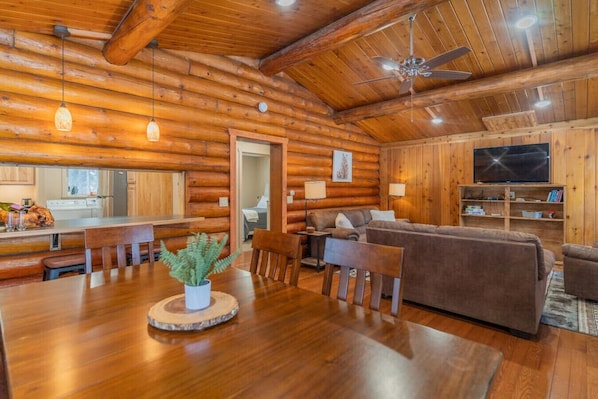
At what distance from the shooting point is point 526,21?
Answer: 3.46m

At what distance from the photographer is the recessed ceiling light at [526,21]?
340 cm

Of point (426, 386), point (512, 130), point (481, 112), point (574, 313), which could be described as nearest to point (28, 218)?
point (426, 386)

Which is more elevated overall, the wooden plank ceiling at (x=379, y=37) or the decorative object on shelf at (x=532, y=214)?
the wooden plank ceiling at (x=379, y=37)

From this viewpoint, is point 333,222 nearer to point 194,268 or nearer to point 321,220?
point 321,220

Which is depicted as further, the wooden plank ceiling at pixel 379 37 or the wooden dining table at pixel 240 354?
the wooden plank ceiling at pixel 379 37

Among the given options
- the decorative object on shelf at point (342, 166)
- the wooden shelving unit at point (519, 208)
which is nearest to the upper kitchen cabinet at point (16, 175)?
the decorative object on shelf at point (342, 166)

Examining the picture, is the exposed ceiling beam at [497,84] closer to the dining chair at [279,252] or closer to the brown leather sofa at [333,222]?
the brown leather sofa at [333,222]

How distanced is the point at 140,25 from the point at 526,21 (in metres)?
3.98

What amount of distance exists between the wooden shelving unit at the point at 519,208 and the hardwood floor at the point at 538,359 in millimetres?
3688

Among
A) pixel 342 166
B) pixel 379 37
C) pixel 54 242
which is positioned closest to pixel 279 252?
pixel 54 242

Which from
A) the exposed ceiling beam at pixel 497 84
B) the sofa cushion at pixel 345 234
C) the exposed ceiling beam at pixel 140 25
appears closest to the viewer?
the exposed ceiling beam at pixel 140 25

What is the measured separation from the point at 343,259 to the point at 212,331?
74 centimetres

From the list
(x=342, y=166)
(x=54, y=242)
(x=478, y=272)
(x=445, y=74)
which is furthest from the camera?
(x=342, y=166)

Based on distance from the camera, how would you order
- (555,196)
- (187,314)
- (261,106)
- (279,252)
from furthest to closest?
(555,196) → (261,106) → (279,252) → (187,314)
